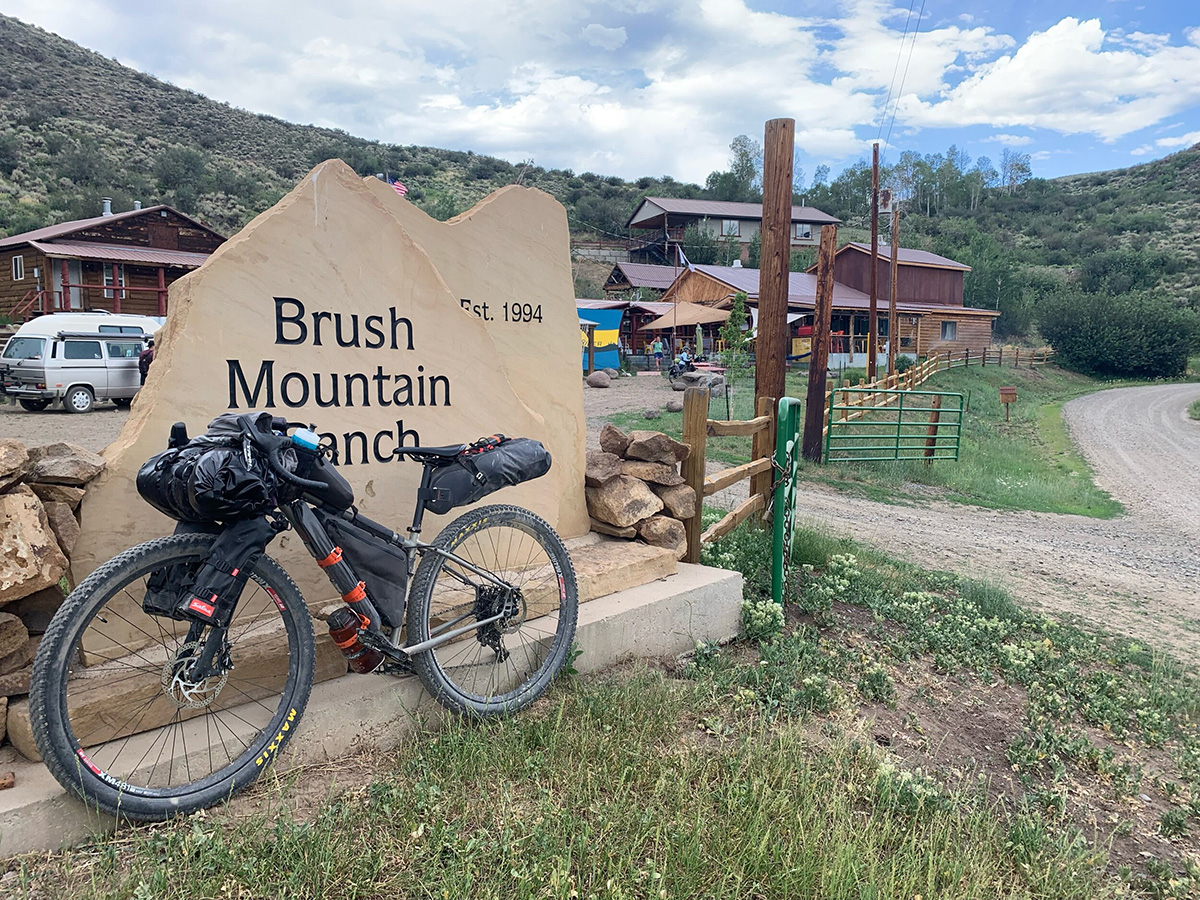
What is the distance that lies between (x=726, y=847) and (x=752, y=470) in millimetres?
3883

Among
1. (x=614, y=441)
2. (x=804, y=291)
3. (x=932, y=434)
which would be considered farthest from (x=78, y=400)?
(x=804, y=291)

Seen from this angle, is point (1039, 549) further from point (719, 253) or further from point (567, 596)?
point (719, 253)

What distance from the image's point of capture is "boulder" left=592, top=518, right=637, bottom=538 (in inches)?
200

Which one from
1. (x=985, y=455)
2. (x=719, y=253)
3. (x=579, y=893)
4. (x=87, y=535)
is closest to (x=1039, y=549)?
(x=985, y=455)

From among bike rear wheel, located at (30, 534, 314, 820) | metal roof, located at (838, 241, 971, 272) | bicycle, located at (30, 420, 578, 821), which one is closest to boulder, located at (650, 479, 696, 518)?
bicycle, located at (30, 420, 578, 821)

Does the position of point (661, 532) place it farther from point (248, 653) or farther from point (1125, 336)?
point (1125, 336)

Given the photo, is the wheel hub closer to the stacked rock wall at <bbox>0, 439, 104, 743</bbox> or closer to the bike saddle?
the stacked rock wall at <bbox>0, 439, 104, 743</bbox>

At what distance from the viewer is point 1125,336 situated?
144ft

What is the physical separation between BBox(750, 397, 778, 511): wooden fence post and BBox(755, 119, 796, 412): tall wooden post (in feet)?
5.47

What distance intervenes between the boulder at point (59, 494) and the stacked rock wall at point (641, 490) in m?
2.97

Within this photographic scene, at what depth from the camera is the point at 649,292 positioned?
43812 millimetres

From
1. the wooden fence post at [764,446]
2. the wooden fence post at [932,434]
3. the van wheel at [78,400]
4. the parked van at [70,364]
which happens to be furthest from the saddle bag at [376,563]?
the van wheel at [78,400]

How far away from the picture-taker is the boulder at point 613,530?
5.07 meters

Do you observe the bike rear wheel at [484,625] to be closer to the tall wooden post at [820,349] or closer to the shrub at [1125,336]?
the tall wooden post at [820,349]
